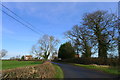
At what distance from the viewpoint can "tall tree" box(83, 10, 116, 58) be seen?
75.6 ft

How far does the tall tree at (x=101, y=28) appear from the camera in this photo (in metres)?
23.0

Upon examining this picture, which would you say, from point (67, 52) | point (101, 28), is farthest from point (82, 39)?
point (67, 52)

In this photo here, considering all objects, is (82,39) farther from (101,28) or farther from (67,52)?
(67,52)

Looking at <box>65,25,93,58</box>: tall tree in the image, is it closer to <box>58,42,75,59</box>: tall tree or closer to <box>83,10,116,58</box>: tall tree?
<box>83,10,116,58</box>: tall tree

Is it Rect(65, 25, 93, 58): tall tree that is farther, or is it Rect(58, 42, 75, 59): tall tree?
Rect(58, 42, 75, 59): tall tree

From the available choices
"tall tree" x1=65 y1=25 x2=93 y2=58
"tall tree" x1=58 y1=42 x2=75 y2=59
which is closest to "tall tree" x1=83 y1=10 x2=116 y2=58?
"tall tree" x1=65 y1=25 x2=93 y2=58

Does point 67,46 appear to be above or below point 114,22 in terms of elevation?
below

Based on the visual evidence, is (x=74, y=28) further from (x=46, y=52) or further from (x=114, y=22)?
(x=46, y=52)

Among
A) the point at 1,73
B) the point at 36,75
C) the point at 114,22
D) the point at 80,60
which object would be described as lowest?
the point at 80,60

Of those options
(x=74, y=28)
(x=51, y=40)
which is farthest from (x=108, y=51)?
(x=51, y=40)

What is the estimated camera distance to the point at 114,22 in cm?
2261

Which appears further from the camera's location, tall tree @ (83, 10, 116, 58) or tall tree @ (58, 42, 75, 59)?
tall tree @ (58, 42, 75, 59)

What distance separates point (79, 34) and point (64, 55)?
16.5m

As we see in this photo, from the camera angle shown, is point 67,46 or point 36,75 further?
point 67,46
